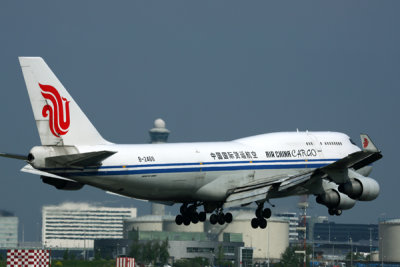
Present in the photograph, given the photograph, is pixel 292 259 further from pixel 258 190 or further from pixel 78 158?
pixel 78 158

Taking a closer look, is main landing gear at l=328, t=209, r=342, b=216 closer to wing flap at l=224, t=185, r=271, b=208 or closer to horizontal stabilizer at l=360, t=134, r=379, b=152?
wing flap at l=224, t=185, r=271, b=208

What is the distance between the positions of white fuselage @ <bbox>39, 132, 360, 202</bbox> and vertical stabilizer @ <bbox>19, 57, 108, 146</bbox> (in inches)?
51.6

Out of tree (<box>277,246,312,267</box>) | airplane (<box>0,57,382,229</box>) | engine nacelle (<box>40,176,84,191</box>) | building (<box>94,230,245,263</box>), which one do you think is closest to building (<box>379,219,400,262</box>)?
building (<box>94,230,245,263</box>)

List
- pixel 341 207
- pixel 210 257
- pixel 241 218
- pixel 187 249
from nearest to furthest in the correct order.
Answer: pixel 341 207
pixel 210 257
pixel 187 249
pixel 241 218

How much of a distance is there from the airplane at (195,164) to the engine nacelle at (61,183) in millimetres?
63

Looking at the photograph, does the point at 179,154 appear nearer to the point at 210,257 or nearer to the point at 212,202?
the point at 212,202

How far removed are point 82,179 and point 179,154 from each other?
21.5ft

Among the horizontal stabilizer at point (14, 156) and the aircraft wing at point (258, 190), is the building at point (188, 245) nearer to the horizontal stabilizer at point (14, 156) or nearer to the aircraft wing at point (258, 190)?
the aircraft wing at point (258, 190)

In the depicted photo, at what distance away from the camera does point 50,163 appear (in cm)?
5069

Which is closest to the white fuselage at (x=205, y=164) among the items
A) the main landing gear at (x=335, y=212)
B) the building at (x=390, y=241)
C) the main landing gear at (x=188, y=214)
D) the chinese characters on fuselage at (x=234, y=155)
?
the chinese characters on fuselage at (x=234, y=155)

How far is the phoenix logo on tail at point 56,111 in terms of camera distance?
51531 mm

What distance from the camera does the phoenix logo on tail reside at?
51531 mm

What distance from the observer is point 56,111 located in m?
51.8

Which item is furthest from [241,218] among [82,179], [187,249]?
[82,179]
